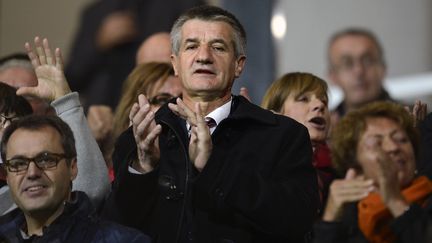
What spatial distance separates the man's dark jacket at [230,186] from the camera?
187 inches

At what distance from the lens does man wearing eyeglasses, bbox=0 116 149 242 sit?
4938mm

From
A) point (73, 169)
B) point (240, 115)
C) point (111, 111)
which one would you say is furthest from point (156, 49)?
point (240, 115)

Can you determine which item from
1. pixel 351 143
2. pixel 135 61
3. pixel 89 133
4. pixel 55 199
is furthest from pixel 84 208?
pixel 135 61

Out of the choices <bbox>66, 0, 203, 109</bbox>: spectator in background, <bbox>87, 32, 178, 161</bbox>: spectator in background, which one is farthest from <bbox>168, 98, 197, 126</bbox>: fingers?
<bbox>66, 0, 203, 109</bbox>: spectator in background

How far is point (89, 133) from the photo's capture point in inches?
214

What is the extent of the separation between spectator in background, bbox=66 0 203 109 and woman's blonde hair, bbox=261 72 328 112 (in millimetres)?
1949

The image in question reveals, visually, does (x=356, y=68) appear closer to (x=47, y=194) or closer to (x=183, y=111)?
(x=183, y=111)

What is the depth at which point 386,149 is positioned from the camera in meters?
4.75

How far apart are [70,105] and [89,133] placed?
0.13m

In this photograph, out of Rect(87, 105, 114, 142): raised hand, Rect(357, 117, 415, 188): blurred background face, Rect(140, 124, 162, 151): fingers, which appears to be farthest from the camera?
Rect(87, 105, 114, 142): raised hand

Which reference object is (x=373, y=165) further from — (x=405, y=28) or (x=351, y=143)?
(x=405, y=28)

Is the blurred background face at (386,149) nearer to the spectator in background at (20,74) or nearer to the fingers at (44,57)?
the fingers at (44,57)

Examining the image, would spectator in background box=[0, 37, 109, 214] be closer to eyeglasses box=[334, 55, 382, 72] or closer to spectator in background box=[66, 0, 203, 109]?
spectator in background box=[66, 0, 203, 109]

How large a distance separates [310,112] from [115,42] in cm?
232
